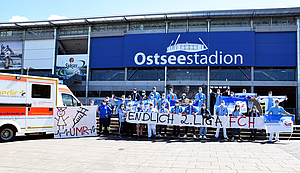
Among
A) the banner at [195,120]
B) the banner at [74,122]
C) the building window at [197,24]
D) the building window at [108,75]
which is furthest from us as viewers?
the building window at [108,75]

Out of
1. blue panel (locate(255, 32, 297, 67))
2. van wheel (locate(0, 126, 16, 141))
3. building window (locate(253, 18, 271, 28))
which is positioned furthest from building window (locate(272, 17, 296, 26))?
van wheel (locate(0, 126, 16, 141))

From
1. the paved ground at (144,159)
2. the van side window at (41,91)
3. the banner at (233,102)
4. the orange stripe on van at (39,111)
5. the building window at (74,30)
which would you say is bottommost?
the paved ground at (144,159)

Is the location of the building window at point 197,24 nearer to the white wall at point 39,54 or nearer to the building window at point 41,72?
the white wall at point 39,54

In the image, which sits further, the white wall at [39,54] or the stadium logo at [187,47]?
the white wall at [39,54]

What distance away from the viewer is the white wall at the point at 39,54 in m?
37.1

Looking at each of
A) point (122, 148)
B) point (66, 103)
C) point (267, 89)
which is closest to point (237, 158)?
point (122, 148)

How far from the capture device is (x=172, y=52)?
3234cm

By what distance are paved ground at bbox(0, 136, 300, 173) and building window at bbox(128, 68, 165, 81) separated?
2398 cm

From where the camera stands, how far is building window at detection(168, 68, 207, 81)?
105 feet

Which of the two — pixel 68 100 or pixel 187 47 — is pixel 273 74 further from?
pixel 68 100

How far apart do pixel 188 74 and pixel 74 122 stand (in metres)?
22.4

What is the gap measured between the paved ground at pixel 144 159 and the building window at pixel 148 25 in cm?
2710

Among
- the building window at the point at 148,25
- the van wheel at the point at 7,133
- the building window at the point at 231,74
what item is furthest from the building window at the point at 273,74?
the van wheel at the point at 7,133

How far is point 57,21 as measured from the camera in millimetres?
35844
